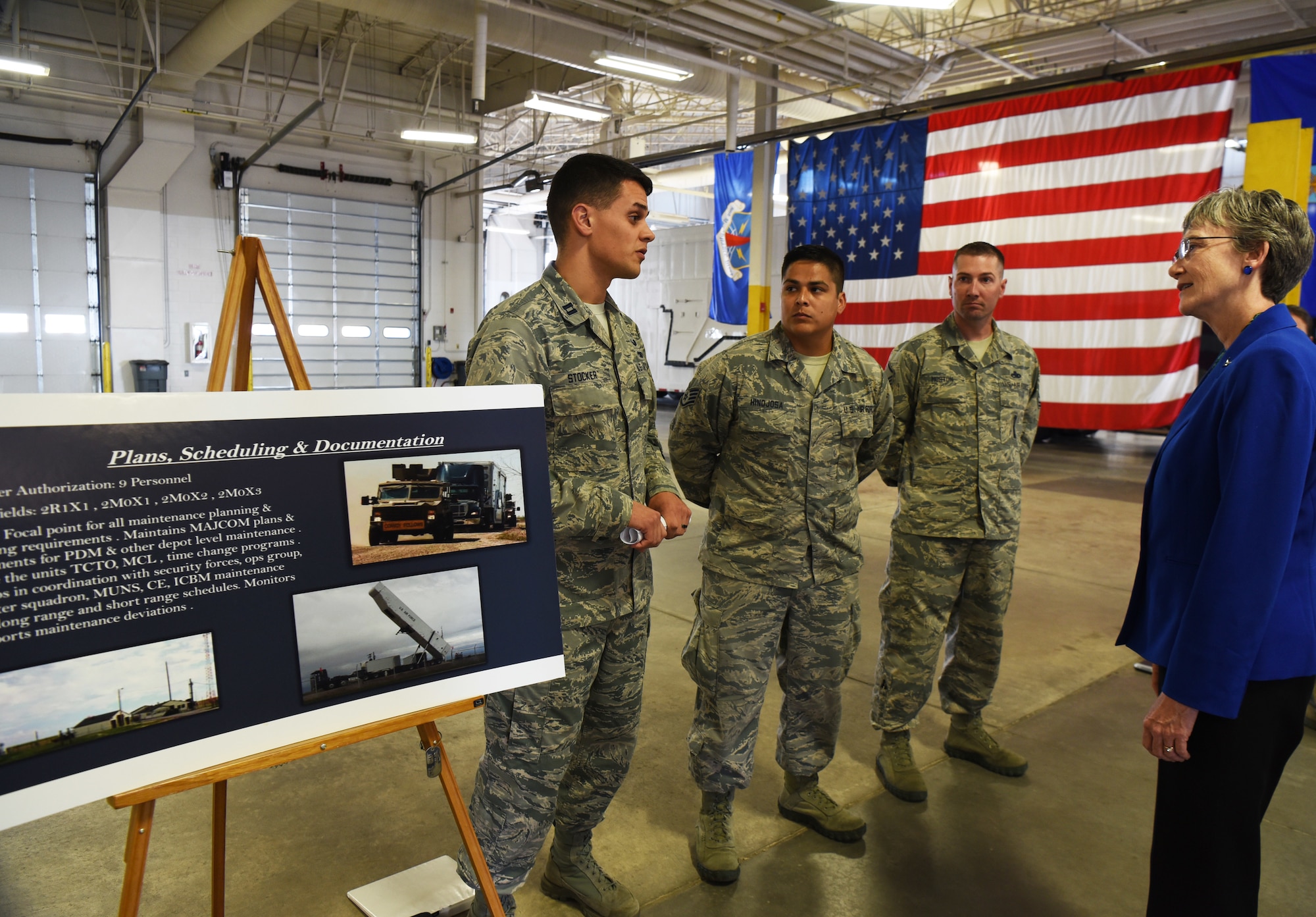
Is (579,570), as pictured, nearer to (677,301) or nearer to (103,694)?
(103,694)

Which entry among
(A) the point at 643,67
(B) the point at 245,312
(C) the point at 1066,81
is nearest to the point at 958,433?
(B) the point at 245,312

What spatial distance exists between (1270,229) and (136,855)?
209cm

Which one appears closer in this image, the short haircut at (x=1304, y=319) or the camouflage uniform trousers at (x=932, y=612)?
the camouflage uniform trousers at (x=932, y=612)

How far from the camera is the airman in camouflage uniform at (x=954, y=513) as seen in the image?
2.75 metres

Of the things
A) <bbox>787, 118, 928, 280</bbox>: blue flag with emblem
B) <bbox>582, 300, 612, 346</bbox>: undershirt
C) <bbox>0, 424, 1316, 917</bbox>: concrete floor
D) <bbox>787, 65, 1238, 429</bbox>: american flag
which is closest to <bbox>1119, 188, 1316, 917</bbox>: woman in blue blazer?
<bbox>0, 424, 1316, 917</bbox>: concrete floor

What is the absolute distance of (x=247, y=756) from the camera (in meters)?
1.24

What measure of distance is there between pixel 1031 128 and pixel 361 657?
817cm

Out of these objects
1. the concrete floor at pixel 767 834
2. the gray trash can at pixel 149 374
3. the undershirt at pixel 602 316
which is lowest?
the concrete floor at pixel 767 834

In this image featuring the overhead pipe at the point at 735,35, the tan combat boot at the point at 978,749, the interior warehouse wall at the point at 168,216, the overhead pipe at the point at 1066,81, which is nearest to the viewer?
the tan combat boot at the point at 978,749

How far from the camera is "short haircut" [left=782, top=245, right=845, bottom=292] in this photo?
2324mm

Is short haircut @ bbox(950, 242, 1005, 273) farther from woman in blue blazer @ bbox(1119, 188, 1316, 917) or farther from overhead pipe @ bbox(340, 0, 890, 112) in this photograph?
overhead pipe @ bbox(340, 0, 890, 112)

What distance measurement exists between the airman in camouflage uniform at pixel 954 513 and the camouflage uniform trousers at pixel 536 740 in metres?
1.24

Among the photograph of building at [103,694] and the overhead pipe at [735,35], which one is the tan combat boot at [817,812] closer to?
the photograph of building at [103,694]

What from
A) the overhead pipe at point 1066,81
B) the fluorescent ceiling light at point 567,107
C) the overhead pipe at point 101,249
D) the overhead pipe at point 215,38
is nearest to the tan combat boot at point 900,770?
the overhead pipe at point 1066,81
